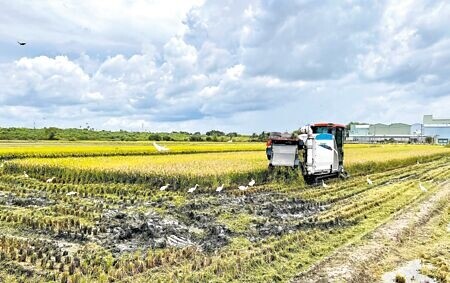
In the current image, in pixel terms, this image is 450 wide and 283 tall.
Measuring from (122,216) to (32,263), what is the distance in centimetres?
446

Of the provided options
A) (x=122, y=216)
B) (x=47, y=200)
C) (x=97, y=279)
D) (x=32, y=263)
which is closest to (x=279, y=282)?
(x=97, y=279)

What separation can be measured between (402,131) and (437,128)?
1027cm

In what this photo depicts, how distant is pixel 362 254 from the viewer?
347 inches

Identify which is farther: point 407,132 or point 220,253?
point 407,132

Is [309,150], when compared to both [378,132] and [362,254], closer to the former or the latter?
[362,254]

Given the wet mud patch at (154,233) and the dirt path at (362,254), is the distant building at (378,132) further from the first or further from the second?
the wet mud patch at (154,233)

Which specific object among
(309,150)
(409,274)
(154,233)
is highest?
(309,150)

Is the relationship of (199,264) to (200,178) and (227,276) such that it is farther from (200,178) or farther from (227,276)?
(200,178)

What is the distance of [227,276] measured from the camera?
288 inches

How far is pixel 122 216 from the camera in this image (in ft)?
41.0

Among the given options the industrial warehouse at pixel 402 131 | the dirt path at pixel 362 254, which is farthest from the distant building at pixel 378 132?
the dirt path at pixel 362 254

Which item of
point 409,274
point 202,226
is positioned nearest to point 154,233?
point 202,226

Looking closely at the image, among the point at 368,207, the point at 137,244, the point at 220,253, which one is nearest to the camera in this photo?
the point at 220,253

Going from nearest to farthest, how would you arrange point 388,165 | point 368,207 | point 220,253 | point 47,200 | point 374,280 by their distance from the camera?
point 374,280 < point 220,253 < point 368,207 < point 47,200 < point 388,165
